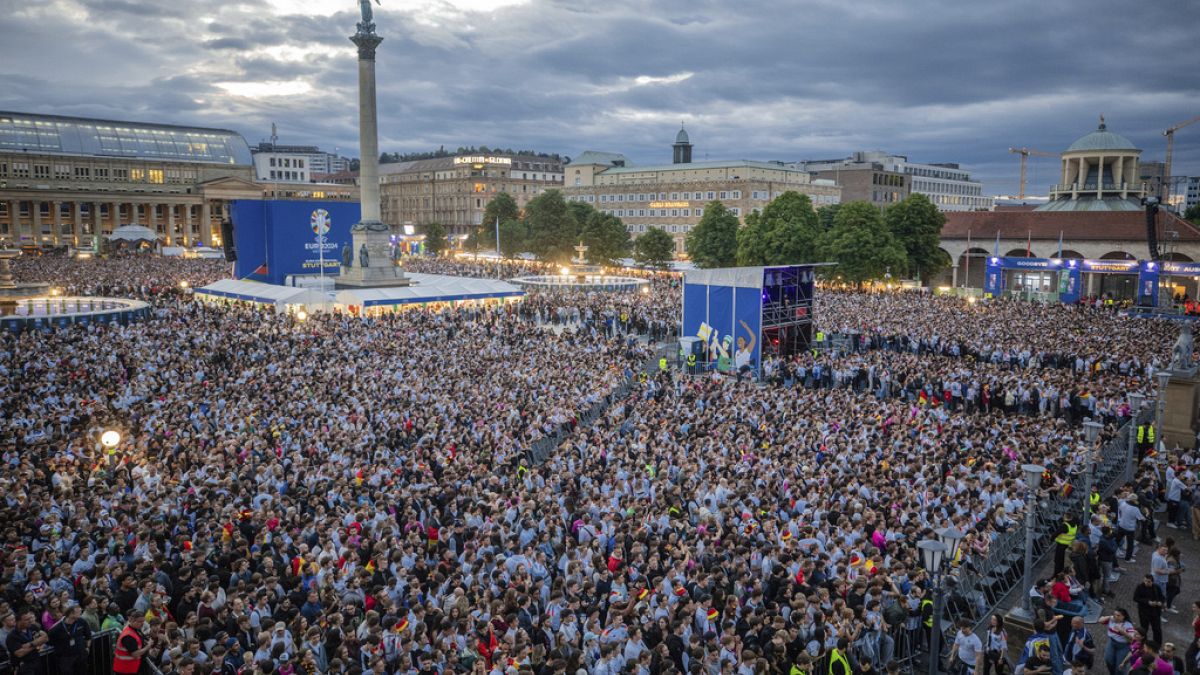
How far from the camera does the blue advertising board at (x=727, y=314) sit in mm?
28719

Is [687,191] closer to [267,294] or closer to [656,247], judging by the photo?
[656,247]

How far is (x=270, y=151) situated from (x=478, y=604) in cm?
16048

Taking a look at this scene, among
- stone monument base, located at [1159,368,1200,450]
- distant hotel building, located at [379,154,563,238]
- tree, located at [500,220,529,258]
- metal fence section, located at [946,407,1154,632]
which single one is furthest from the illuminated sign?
metal fence section, located at [946,407,1154,632]

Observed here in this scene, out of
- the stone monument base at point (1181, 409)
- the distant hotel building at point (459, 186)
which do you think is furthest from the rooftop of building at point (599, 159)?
the stone monument base at point (1181, 409)

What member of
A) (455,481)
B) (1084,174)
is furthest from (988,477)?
(1084,174)

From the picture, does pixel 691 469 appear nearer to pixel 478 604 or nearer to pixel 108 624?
pixel 478 604

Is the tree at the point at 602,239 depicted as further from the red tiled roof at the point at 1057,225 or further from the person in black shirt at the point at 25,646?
the person in black shirt at the point at 25,646

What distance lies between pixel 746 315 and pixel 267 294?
28330mm

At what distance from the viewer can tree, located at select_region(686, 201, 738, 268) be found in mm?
69750

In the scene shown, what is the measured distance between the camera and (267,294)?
42500mm

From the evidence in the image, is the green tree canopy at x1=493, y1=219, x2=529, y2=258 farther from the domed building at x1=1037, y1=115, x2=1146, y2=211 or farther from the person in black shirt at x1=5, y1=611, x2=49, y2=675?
the person in black shirt at x1=5, y1=611, x2=49, y2=675

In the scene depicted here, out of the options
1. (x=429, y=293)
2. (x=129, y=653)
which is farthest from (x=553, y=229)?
(x=129, y=653)

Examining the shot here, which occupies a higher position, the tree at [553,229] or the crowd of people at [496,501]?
the tree at [553,229]

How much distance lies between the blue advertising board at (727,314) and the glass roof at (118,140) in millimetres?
107194
